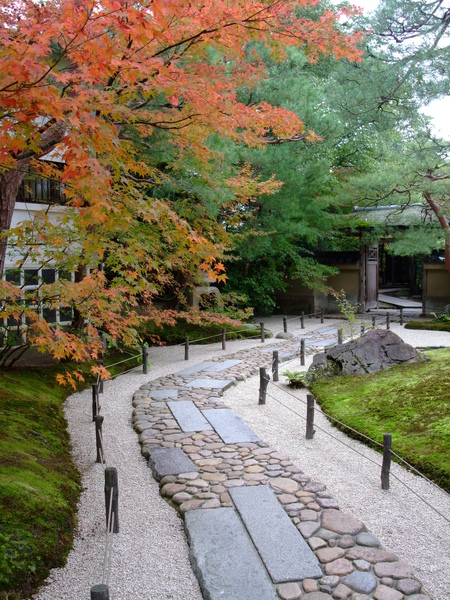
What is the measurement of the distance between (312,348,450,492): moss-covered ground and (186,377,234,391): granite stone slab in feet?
5.82

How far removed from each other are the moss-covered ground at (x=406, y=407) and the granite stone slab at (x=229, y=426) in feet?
5.08

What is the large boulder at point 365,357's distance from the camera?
10453 millimetres

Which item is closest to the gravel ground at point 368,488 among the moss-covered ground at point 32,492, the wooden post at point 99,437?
the wooden post at point 99,437

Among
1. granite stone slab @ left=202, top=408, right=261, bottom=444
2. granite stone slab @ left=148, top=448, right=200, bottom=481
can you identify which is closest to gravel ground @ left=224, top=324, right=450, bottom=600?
granite stone slab @ left=202, top=408, right=261, bottom=444

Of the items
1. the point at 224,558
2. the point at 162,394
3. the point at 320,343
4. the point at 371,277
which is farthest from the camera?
the point at 371,277

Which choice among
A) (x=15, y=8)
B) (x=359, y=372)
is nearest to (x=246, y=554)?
(x=15, y=8)

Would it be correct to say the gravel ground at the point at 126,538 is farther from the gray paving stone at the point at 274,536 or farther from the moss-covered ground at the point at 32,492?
the gray paving stone at the point at 274,536

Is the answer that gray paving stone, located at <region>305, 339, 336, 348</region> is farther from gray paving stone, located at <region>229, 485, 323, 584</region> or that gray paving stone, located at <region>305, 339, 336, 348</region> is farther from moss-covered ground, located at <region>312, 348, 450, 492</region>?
gray paving stone, located at <region>229, 485, 323, 584</region>

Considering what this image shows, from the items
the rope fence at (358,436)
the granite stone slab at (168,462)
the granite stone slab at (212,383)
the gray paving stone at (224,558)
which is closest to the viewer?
the gray paving stone at (224,558)

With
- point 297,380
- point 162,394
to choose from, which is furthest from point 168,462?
point 297,380

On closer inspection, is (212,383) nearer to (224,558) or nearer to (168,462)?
(168,462)

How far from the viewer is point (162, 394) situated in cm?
964

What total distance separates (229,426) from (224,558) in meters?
3.55

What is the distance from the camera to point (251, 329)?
17516 mm
